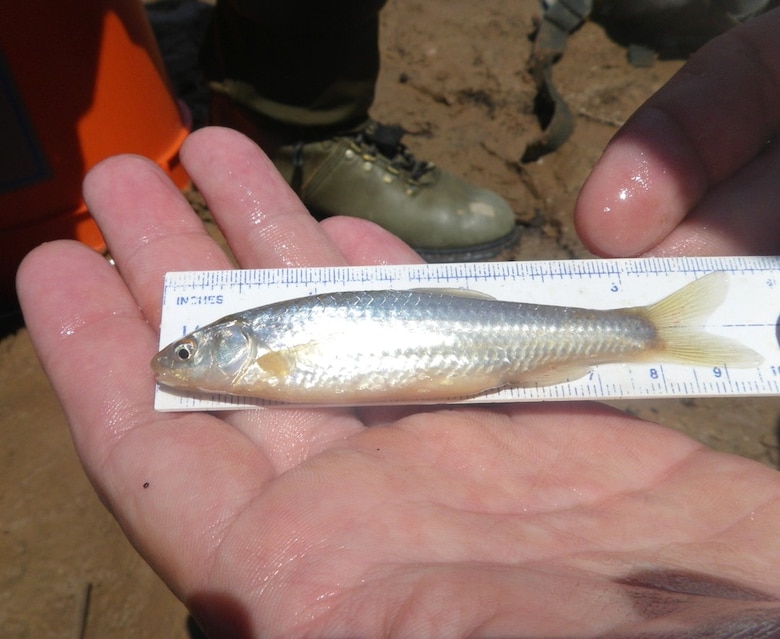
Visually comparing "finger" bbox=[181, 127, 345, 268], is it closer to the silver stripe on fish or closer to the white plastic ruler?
the white plastic ruler

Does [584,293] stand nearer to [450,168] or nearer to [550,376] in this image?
[550,376]

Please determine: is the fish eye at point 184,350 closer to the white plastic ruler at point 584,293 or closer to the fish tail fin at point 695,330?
the white plastic ruler at point 584,293

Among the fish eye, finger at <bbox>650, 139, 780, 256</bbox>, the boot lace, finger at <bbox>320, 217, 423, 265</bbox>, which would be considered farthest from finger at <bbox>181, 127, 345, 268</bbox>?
the boot lace

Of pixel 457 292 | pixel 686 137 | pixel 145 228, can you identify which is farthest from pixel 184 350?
pixel 686 137

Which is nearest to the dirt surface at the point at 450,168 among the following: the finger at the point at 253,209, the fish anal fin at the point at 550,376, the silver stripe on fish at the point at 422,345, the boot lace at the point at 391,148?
the boot lace at the point at 391,148

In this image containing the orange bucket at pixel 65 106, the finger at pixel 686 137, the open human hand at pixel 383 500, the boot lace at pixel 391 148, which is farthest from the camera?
the boot lace at pixel 391 148

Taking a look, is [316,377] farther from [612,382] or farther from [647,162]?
[647,162]
